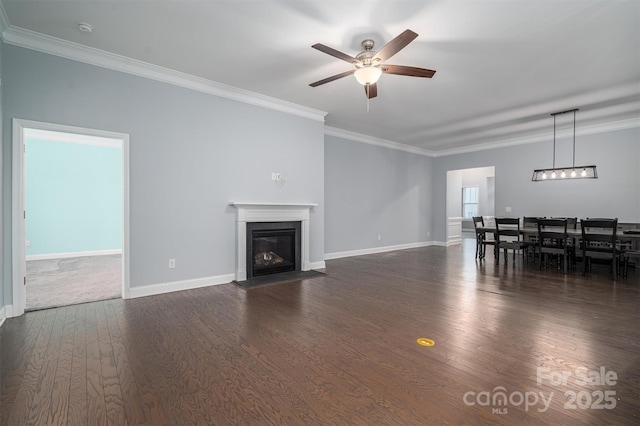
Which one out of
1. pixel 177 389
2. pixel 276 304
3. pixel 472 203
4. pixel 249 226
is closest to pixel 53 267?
pixel 249 226

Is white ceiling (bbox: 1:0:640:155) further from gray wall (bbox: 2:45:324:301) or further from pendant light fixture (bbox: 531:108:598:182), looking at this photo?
pendant light fixture (bbox: 531:108:598:182)

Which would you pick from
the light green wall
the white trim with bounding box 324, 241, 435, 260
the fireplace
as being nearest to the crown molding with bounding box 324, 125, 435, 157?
the fireplace

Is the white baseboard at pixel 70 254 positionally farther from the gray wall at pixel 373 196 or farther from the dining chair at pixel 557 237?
the dining chair at pixel 557 237

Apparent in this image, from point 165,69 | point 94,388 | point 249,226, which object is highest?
point 165,69

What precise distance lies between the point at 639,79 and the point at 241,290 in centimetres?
641

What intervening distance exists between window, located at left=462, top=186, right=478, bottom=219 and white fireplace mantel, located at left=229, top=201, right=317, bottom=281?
1106 cm

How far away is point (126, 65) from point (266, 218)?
2.76 meters

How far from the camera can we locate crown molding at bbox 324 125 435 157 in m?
6.78

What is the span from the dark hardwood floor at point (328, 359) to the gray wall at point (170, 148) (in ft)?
2.42

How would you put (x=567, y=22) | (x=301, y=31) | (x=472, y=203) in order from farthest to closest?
(x=472, y=203), (x=301, y=31), (x=567, y=22)

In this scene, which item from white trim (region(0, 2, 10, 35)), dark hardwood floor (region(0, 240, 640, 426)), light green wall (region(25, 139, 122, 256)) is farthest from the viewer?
light green wall (region(25, 139, 122, 256))

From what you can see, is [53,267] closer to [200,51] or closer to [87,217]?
[87,217]

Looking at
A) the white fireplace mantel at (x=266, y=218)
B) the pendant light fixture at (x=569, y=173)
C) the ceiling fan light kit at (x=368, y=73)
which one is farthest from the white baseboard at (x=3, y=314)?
the pendant light fixture at (x=569, y=173)

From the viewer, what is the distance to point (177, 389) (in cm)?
188
